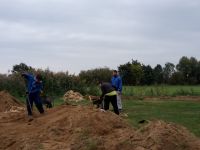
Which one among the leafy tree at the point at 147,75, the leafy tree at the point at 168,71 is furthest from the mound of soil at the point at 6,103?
the leafy tree at the point at 168,71

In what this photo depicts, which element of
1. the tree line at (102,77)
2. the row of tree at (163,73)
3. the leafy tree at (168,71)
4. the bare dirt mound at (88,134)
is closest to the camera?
the bare dirt mound at (88,134)

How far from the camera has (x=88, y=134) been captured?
47.0 feet

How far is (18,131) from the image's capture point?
53.8 feet

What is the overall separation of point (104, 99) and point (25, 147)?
8251 millimetres

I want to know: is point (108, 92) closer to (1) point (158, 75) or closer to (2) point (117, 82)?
(2) point (117, 82)

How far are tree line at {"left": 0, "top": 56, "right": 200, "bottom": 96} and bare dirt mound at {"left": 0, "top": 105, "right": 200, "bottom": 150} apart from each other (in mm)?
11105

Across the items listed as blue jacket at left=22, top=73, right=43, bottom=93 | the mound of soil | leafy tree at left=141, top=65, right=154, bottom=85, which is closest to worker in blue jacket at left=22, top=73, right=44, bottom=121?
blue jacket at left=22, top=73, right=43, bottom=93

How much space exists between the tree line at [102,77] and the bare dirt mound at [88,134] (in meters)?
11.1

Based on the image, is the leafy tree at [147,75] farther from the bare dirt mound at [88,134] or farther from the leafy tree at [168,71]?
the bare dirt mound at [88,134]

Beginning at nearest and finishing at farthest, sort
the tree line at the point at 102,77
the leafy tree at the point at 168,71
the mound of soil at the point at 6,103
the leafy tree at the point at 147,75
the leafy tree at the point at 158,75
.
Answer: the mound of soil at the point at 6,103, the tree line at the point at 102,77, the leafy tree at the point at 147,75, the leafy tree at the point at 158,75, the leafy tree at the point at 168,71

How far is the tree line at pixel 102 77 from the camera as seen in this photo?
142ft

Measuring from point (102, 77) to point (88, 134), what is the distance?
31619 mm

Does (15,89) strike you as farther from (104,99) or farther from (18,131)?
(18,131)

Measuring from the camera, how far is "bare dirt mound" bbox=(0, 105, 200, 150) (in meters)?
12.4
